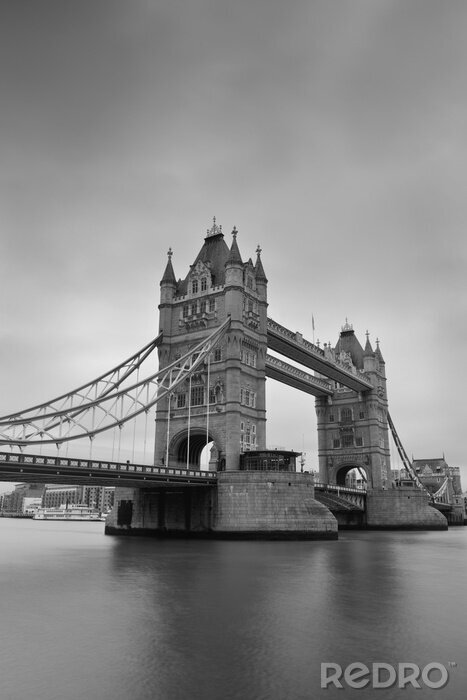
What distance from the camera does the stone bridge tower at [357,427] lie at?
8699cm

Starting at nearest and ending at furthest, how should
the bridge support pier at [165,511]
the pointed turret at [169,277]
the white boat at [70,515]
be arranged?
1. the bridge support pier at [165,511]
2. the pointed turret at [169,277]
3. the white boat at [70,515]

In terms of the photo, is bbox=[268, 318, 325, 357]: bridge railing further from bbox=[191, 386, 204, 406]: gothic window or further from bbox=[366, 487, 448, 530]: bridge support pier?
bbox=[366, 487, 448, 530]: bridge support pier

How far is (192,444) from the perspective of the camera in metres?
58.8

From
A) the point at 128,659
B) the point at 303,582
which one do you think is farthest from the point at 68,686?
the point at 303,582

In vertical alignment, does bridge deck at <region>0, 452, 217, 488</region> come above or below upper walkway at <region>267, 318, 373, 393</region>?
below

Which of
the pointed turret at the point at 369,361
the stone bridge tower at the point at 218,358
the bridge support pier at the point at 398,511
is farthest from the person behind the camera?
the pointed turret at the point at 369,361

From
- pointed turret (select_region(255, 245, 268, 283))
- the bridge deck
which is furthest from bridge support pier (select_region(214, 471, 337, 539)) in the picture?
pointed turret (select_region(255, 245, 268, 283))

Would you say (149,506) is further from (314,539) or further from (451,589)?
(451,589)

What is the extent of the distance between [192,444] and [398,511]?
36018 mm

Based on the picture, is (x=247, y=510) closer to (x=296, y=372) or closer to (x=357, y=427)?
(x=296, y=372)

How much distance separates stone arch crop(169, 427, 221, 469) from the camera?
54391 millimetres

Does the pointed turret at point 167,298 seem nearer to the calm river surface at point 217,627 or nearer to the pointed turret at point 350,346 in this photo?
the calm river surface at point 217,627

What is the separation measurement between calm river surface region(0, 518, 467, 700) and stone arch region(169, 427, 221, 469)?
24.0 m

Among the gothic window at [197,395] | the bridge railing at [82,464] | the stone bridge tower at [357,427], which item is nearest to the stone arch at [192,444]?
the gothic window at [197,395]
